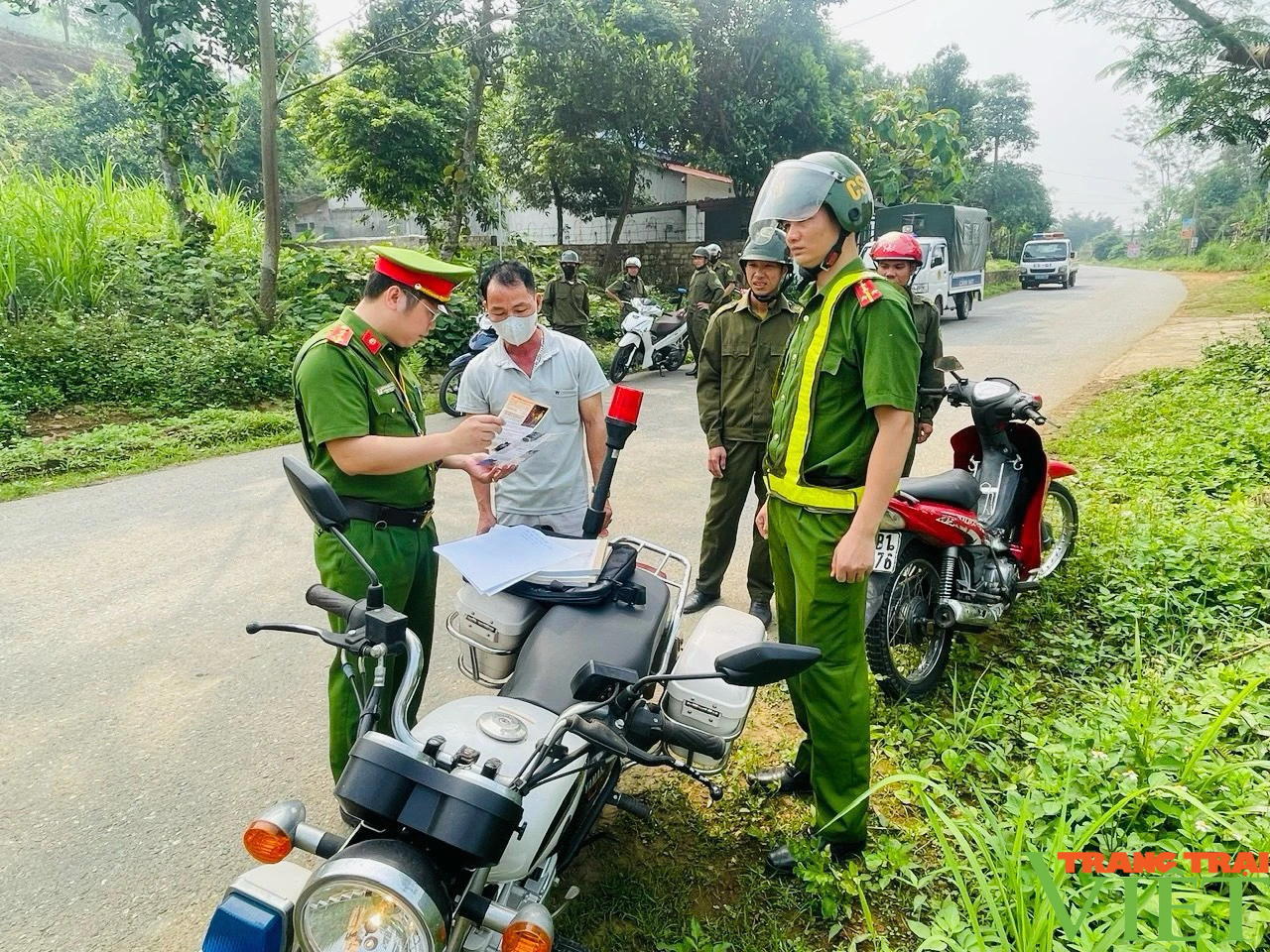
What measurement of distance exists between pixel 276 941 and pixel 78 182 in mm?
12830

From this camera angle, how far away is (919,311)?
171 inches

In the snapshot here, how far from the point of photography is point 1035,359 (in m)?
11.1

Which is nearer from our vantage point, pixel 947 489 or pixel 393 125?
pixel 947 489

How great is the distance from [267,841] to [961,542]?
2.72 m

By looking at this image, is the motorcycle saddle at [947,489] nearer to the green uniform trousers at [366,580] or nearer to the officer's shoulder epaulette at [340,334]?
the green uniform trousers at [366,580]

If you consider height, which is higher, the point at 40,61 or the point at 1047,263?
the point at 40,61

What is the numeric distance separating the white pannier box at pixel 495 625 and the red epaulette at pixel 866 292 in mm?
1175

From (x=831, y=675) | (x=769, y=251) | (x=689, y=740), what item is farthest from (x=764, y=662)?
(x=769, y=251)

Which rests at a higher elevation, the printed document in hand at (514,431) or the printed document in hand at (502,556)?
the printed document in hand at (514,431)

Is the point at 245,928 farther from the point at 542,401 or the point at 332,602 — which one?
the point at 542,401

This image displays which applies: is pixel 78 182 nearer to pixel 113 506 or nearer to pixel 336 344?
pixel 113 506

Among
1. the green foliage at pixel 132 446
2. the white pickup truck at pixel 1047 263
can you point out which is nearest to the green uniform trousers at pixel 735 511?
the green foliage at pixel 132 446

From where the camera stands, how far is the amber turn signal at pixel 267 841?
139 centimetres

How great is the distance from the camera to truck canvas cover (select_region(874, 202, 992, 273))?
17250 mm
